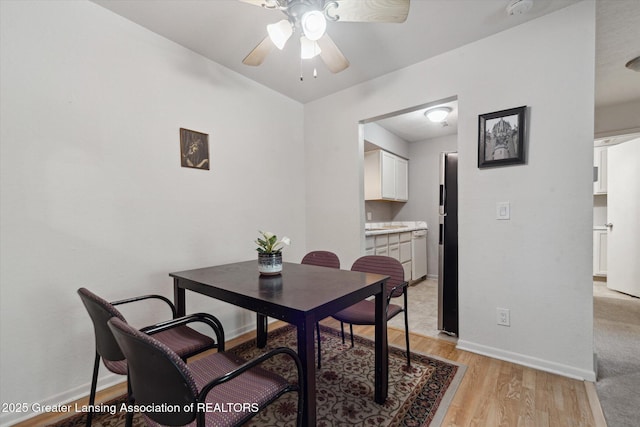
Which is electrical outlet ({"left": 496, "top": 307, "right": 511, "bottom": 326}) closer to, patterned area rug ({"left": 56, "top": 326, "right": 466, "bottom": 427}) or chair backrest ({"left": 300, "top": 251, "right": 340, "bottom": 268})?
patterned area rug ({"left": 56, "top": 326, "right": 466, "bottom": 427})

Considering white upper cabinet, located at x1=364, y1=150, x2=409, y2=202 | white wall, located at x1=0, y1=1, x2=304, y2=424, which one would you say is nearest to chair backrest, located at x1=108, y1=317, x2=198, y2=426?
white wall, located at x1=0, y1=1, x2=304, y2=424

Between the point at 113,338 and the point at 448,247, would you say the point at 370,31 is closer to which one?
the point at 448,247

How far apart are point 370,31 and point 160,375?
2.44 metres

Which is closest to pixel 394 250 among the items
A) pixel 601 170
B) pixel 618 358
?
pixel 618 358

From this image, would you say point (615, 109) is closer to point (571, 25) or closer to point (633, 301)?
point (633, 301)

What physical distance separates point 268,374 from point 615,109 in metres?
5.04

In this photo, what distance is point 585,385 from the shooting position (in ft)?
5.68

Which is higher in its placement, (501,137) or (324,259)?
(501,137)

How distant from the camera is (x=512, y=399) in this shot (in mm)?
1614

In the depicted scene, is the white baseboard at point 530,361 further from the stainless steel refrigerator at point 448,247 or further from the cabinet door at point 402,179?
the cabinet door at point 402,179

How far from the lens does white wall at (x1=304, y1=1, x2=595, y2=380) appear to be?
1800 mm

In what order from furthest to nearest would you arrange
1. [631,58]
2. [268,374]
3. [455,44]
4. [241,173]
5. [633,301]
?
[633,301], [241,173], [631,58], [455,44], [268,374]

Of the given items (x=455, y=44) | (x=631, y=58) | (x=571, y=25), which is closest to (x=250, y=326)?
(x=455, y=44)

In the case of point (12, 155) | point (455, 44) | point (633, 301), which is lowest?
point (633, 301)
